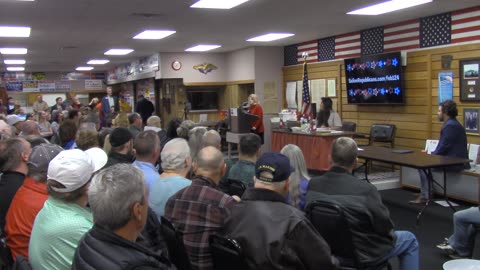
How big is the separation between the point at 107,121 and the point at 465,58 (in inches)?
325

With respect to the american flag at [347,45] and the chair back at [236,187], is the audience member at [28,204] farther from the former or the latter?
the american flag at [347,45]

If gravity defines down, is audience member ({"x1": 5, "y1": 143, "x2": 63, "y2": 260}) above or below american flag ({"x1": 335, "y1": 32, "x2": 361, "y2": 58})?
below

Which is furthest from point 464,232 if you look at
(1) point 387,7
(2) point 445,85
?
(1) point 387,7

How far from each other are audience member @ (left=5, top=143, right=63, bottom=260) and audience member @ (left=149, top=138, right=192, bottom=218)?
73 cm

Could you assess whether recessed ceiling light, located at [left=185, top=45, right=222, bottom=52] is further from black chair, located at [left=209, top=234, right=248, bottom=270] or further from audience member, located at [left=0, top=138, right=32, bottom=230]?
black chair, located at [left=209, top=234, right=248, bottom=270]

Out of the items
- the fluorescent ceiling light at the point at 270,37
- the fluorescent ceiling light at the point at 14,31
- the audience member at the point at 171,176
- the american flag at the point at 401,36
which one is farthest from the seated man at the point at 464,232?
the fluorescent ceiling light at the point at 14,31

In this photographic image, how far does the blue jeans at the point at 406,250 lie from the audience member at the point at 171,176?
1578mm

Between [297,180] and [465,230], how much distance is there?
200cm

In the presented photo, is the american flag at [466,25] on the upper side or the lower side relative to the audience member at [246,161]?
upper

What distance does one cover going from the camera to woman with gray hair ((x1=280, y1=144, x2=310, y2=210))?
3.48 metres

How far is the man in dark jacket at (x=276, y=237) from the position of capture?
2.25 metres

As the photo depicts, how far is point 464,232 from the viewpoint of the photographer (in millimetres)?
4453

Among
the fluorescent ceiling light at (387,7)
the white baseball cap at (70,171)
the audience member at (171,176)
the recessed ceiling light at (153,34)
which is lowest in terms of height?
the audience member at (171,176)

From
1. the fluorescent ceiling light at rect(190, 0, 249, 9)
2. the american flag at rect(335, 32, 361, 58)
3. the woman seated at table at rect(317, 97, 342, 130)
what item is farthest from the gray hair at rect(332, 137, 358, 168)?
the american flag at rect(335, 32, 361, 58)
